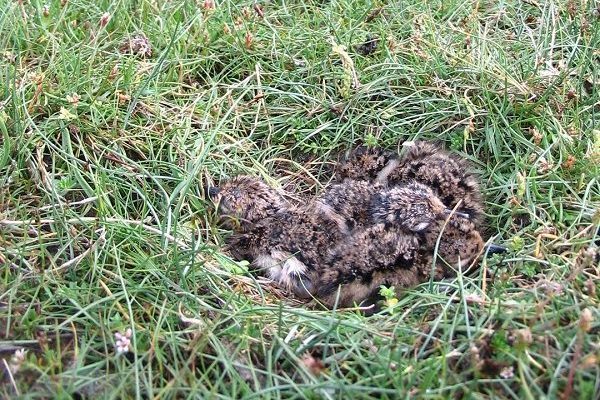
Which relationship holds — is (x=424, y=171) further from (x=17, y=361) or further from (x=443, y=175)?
(x=17, y=361)

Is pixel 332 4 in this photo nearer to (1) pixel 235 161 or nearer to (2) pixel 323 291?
(1) pixel 235 161

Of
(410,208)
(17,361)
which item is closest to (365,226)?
(410,208)

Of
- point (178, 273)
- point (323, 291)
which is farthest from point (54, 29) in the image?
point (323, 291)

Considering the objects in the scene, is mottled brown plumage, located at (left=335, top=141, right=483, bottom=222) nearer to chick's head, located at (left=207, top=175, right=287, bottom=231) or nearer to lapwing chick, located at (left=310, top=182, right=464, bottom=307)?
lapwing chick, located at (left=310, top=182, right=464, bottom=307)

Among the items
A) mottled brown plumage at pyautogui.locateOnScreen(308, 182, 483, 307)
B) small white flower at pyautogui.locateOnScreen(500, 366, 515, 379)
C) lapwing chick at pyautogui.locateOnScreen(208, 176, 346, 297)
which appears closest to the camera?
small white flower at pyautogui.locateOnScreen(500, 366, 515, 379)

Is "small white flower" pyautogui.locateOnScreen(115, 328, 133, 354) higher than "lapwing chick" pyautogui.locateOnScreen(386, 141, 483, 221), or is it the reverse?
"lapwing chick" pyautogui.locateOnScreen(386, 141, 483, 221)

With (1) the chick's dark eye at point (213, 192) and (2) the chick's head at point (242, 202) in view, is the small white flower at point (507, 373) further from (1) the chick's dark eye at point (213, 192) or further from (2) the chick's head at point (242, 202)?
(1) the chick's dark eye at point (213, 192)

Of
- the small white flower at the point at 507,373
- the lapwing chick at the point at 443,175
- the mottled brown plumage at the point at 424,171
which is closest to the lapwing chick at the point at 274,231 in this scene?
the mottled brown plumage at the point at 424,171

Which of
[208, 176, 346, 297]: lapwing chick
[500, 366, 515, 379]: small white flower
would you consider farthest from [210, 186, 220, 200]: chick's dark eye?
[500, 366, 515, 379]: small white flower
